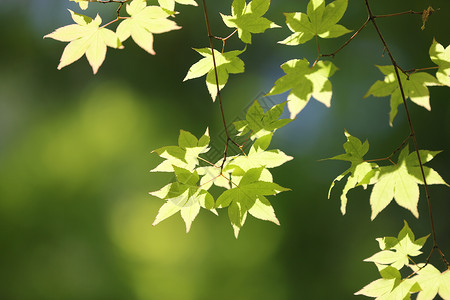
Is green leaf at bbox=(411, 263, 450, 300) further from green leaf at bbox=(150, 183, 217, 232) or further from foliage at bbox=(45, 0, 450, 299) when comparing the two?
green leaf at bbox=(150, 183, 217, 232)

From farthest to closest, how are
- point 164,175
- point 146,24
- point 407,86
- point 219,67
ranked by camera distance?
point 164,175
point 219,67
point 407,86
point 146,24

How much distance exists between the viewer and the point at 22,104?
6496 millimetres

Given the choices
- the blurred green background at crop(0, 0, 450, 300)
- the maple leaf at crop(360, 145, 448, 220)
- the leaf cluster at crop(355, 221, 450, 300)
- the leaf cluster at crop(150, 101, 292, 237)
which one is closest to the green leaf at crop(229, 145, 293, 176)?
the leaf cluster at crop(150, 101, 292, 237)

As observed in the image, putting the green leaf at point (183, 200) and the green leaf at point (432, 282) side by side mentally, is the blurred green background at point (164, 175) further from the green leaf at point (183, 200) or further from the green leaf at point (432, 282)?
the green leaf at point (432, 282)

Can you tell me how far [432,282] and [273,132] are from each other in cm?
53

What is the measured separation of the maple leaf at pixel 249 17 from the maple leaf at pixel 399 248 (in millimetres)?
610

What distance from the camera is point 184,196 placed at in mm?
937

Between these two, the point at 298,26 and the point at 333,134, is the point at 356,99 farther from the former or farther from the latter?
the point at 298,26

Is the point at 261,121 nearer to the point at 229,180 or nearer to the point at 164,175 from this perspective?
the point at 229,180

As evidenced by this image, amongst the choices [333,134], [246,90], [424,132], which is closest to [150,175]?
[246,90]

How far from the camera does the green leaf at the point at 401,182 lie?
2.97 feet

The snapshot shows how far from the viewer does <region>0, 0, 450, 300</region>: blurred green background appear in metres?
5.69

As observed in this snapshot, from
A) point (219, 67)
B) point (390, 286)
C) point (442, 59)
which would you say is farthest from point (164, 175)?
point (442, 59)

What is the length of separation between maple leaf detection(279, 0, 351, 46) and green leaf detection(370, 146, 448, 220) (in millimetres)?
359
